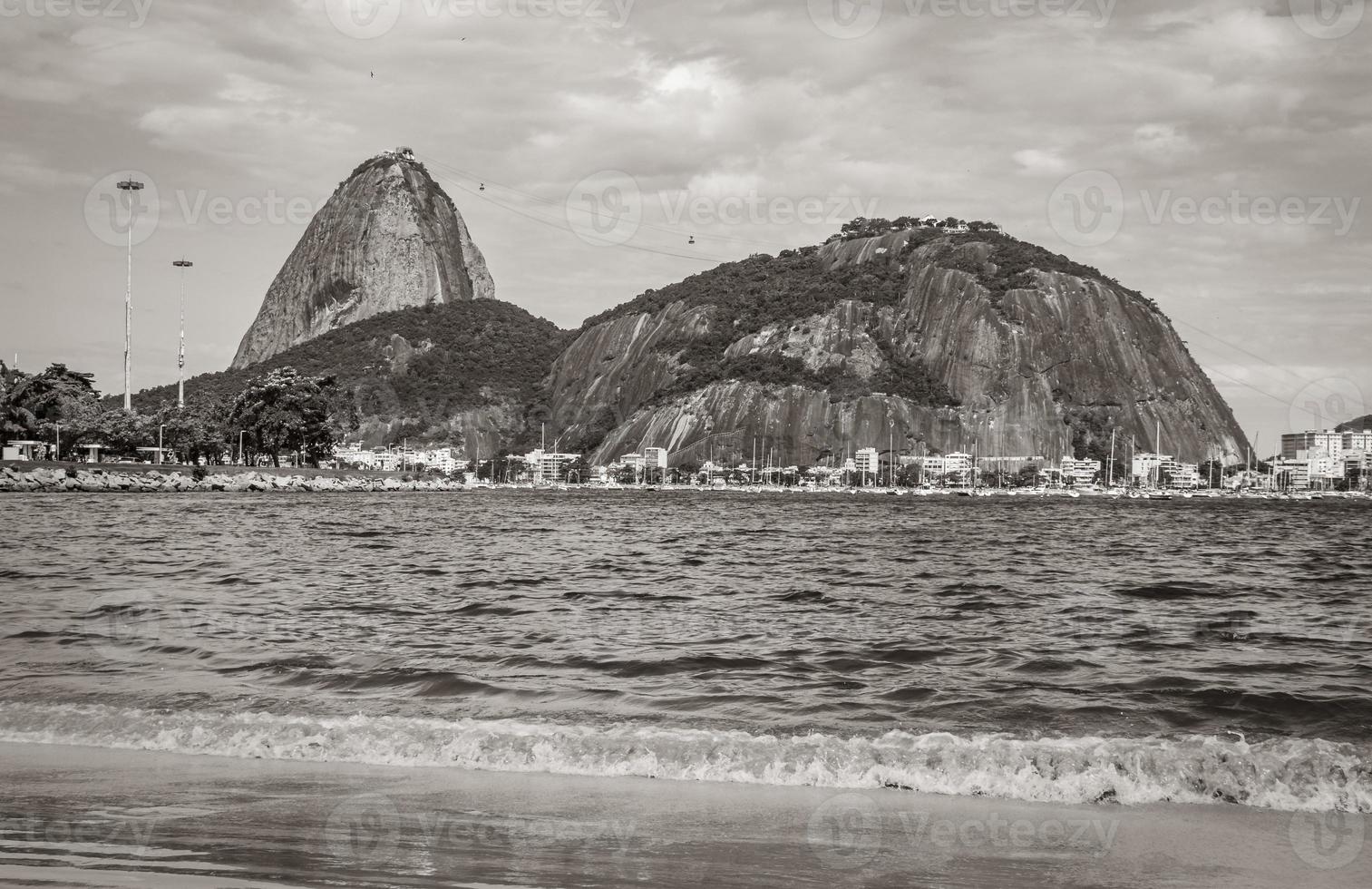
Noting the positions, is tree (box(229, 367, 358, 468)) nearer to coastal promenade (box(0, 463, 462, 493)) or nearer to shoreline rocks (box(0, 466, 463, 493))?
coastal promenade (box(0, 463, 462, 493))

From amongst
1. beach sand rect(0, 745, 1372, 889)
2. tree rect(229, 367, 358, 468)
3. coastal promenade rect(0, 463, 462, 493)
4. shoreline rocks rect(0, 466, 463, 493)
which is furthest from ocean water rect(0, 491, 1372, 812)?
tree rect(229, 367, 358, 468)

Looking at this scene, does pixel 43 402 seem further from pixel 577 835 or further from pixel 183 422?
pixel 577 835

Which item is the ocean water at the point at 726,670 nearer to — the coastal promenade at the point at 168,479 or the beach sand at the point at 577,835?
the beach sand at the point at 577,835

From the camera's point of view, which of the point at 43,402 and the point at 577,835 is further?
the point at 43,402

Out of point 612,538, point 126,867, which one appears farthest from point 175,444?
point 126,867

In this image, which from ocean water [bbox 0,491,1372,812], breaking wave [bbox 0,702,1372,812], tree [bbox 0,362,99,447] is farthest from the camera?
tree [bbox 0,362,99,447]

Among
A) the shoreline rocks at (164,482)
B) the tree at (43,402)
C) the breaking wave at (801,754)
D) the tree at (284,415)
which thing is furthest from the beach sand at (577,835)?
the tree at (284,415)

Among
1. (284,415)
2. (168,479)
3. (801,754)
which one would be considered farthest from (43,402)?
(801,754)
